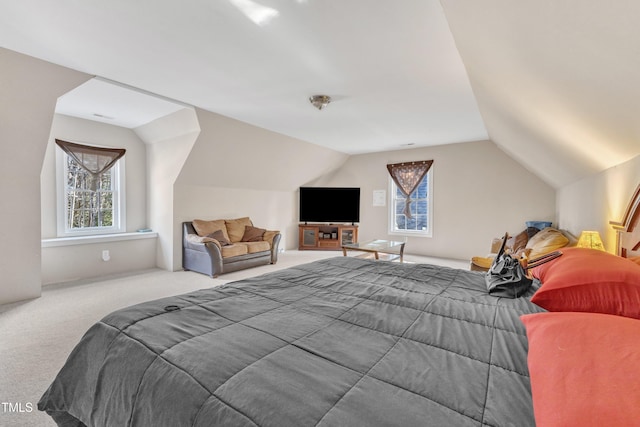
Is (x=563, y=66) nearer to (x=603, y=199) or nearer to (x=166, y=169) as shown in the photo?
(x=603, y=199)

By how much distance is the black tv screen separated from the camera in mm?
7094

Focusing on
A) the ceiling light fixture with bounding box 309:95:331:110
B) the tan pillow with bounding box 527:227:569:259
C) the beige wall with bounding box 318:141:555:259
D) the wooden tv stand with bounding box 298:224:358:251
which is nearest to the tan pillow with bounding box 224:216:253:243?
the wooden tv stand with bounding box 298:224:358:251

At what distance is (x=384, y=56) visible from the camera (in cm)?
254

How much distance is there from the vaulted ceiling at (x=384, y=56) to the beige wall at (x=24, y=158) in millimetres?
242

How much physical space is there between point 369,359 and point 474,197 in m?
5.78

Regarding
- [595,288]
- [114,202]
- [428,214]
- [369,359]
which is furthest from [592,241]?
[114,202]

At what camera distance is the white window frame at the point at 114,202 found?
175 inches

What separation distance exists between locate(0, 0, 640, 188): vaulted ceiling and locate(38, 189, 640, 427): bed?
97cm

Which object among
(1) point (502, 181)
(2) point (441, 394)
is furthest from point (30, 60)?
(1) point (502, 181)

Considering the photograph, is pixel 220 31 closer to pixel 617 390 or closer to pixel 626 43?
pixel 626 43

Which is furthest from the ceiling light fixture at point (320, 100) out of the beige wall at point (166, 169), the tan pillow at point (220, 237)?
the tan pillow at point (220, 237)

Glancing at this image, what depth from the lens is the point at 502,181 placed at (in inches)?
220

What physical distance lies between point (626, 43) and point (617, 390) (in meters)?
1.21

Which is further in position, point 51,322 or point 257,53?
point 51,322
